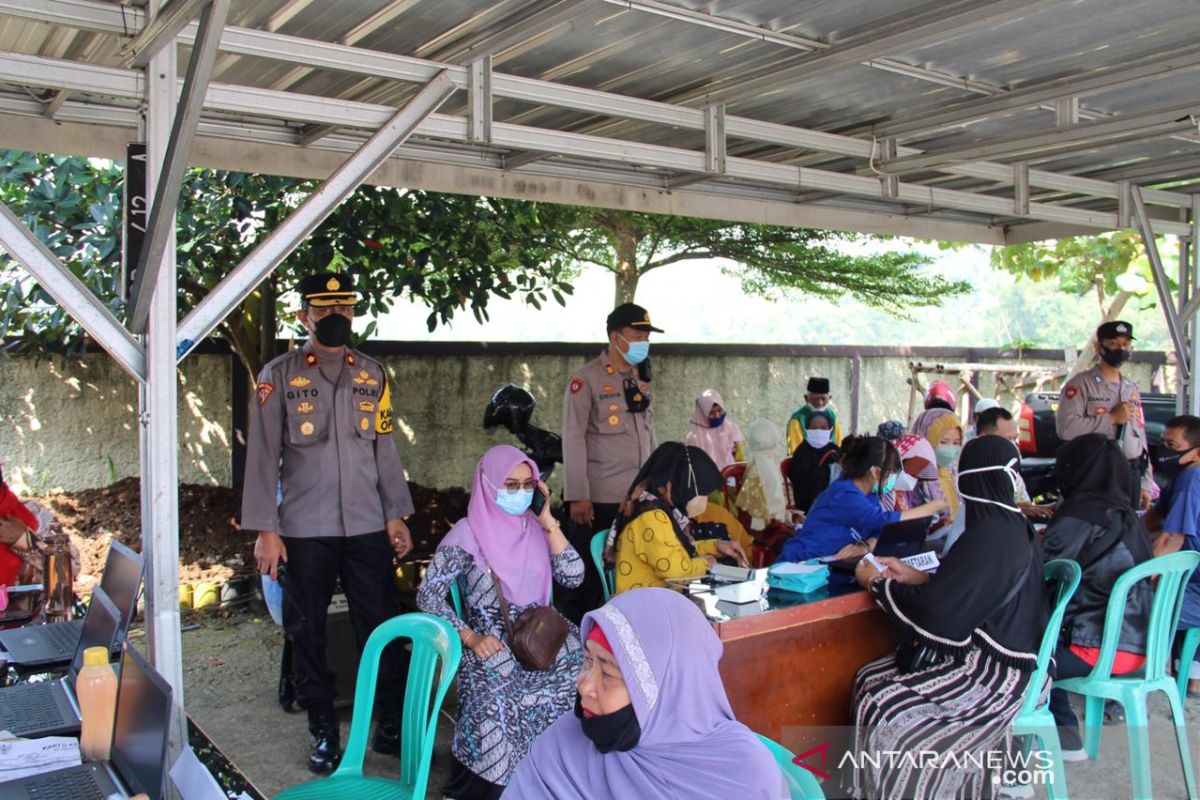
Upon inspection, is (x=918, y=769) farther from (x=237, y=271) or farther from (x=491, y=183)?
(x=491, y=183)

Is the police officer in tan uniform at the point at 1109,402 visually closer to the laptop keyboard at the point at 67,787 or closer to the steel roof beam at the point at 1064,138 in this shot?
the steel roof beam at the point at 1064,138

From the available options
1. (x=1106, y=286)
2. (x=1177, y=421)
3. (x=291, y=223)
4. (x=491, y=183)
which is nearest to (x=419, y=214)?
(x=491, y=183)

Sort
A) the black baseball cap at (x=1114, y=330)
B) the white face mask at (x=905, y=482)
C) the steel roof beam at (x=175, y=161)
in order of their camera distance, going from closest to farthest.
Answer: the steel roof beam at (x=175, y=161) → the white face mask at (x=905, y=482) → the black baseball cap at (x=1114, y=330)

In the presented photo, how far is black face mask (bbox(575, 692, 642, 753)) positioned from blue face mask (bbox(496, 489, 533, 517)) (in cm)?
168

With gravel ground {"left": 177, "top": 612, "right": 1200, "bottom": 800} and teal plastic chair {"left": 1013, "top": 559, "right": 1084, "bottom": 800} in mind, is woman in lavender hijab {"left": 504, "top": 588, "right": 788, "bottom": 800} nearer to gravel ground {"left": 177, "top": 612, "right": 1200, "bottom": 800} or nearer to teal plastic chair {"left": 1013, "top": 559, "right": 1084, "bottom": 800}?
teal plastic chair {"left": 1013, "top": 559, "right": 1084, "bottom": 800}

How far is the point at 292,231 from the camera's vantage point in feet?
10.2

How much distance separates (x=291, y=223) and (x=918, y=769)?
2.55 metres

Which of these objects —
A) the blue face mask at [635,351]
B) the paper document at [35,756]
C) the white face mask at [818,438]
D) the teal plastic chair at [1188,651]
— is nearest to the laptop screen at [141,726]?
the paper document at [35,756]

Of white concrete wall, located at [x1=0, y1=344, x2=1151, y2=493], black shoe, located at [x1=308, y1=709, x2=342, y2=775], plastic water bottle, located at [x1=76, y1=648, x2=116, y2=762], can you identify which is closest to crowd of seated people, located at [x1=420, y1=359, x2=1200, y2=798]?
black shoe, located at [x1=308, y1=709, x2=342, y2=775]

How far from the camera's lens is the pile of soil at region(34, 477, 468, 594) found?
6582mm

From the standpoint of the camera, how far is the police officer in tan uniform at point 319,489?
3953mm

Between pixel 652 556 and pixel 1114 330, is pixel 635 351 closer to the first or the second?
pixel 652 556

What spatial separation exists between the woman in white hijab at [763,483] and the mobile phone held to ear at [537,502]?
2.30 meters

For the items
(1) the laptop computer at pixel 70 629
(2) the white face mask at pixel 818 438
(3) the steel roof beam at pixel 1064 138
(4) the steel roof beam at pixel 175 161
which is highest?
(3) the steel roof beam at pixel 1064 138
